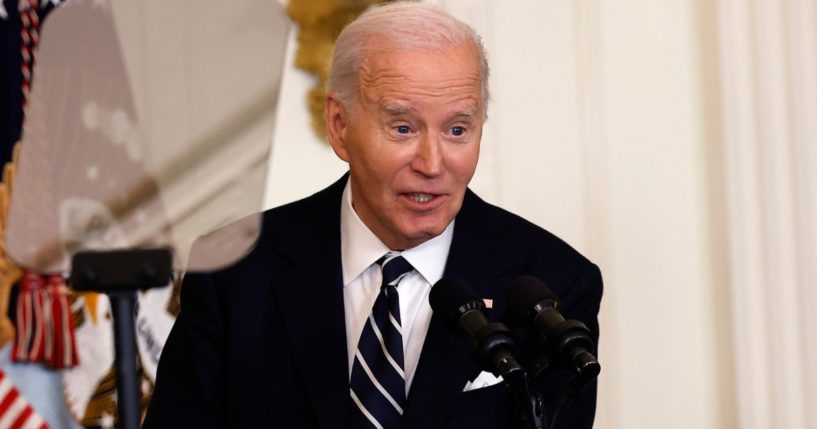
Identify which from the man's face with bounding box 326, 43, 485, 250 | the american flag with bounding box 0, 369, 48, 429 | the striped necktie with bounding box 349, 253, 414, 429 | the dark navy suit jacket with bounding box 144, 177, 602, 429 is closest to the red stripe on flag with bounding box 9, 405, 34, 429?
the american flag with bounding box 0, 369, 48, 429

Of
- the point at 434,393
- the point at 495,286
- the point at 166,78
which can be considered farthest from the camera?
the point at 495,286

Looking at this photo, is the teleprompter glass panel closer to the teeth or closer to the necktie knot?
the teeth

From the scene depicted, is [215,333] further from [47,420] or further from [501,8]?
[501,8]

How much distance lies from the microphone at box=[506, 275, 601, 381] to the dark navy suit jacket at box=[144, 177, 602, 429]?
1.56ft

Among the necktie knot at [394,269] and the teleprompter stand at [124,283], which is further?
the necktie knot at [394,269]

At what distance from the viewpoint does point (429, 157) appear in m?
2.20

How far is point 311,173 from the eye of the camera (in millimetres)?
3543

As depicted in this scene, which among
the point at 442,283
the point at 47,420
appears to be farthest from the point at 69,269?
the point at 47,420

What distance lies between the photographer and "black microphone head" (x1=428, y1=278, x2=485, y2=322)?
5.74 feet

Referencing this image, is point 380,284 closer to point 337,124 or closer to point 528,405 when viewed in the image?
point 337,124

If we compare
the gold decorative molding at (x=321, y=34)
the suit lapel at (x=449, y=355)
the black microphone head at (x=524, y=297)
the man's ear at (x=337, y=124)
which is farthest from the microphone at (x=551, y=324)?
the gold decorative molding at (x=321, y=34)

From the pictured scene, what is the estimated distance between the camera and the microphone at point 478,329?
163cm

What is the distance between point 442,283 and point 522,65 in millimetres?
2042

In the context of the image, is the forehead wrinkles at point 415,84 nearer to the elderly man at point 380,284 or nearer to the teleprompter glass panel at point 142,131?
the elderly man at point 380,284
